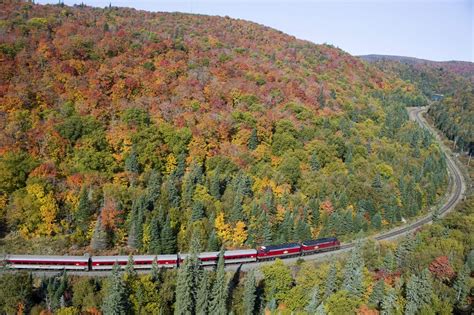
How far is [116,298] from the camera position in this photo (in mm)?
50500

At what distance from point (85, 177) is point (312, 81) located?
91527mm

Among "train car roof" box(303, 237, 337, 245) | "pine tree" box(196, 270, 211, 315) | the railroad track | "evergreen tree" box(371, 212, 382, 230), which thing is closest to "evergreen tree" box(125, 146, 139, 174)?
the railroad track

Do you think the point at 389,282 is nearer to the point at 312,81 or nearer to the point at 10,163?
the point at 10,163

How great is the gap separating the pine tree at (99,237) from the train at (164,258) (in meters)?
4.32

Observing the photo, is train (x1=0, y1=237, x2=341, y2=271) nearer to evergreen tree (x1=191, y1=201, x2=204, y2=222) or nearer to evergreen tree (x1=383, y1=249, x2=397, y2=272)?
evergreen tree (x1=191, y1=201, x2=204, y2=222)

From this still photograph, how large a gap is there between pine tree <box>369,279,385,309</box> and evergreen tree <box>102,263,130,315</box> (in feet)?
112

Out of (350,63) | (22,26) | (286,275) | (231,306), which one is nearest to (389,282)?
(286,275)

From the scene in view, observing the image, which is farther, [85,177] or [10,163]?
[85,177]

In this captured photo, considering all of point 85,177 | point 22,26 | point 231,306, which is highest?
point 22,26

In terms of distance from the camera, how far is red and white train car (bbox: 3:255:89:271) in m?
59.4

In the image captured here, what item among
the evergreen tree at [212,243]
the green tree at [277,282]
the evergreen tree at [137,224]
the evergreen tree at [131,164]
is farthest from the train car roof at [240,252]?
the evergreen tree at [131,164]

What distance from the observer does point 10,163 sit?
226ft

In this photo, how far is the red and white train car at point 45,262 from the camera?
59406 mm

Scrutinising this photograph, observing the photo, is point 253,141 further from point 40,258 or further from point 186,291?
point 40,258
